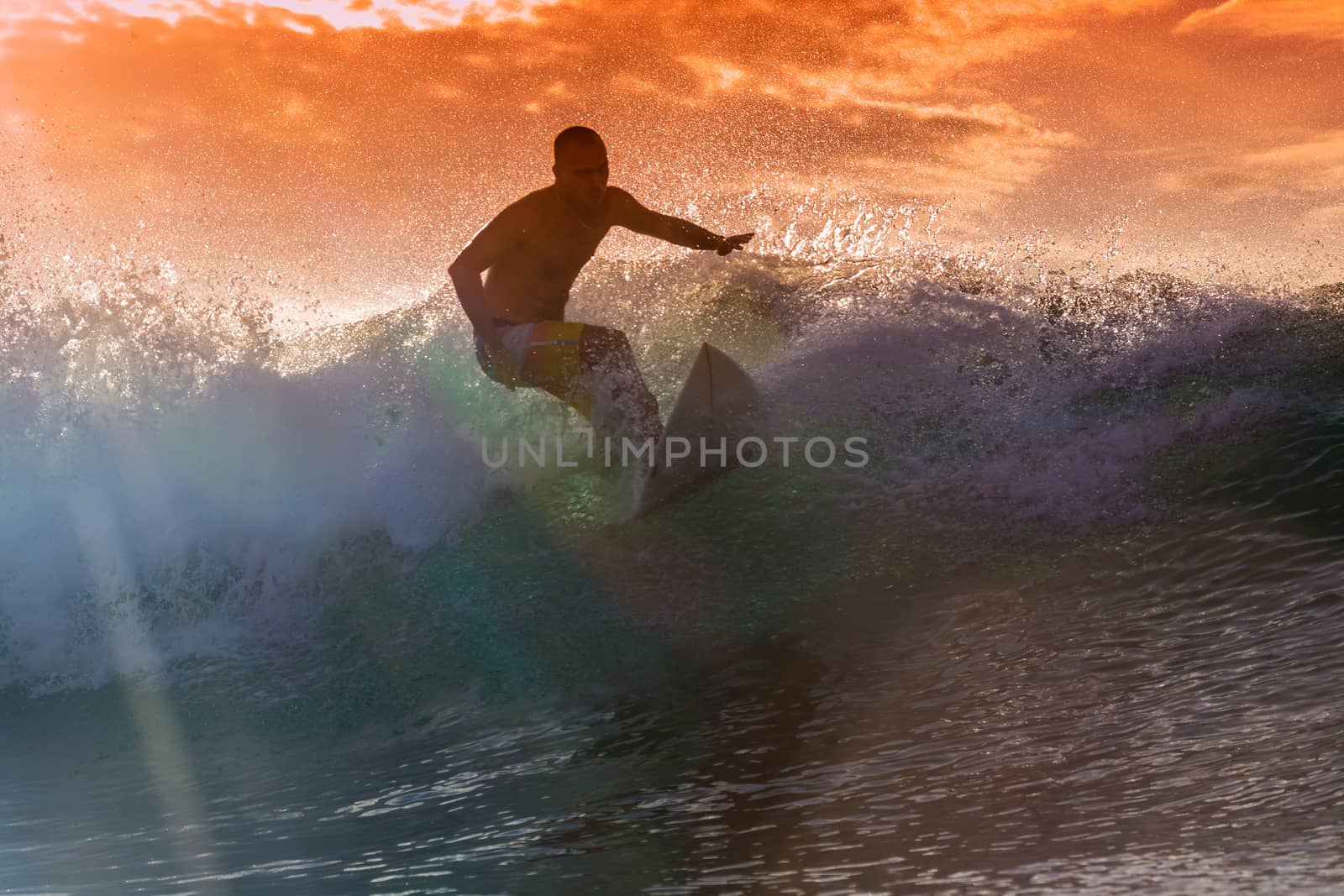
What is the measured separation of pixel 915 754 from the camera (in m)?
3.48

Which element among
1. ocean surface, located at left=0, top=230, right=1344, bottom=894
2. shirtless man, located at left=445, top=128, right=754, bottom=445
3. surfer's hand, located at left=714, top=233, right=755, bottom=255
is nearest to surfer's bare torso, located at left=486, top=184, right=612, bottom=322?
shirtless man, located at left=445, top=128, right=754, bottom=445

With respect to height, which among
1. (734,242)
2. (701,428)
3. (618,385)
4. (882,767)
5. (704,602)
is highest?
(734,242)

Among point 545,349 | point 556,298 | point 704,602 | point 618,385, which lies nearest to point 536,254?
point 556,298

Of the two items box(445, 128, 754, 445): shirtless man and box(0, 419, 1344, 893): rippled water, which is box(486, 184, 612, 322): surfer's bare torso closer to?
box(445, 128, 754, 445): shirtless man

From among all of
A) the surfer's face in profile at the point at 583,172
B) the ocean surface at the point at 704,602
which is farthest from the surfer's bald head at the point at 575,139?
the ocean surface at the point at 704,602

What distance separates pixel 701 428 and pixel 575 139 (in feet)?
5.18

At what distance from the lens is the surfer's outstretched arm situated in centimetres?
656

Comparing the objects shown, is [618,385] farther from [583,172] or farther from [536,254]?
[583,172]

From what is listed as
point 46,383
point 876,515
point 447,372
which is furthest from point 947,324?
point 46,383

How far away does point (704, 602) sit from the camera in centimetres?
572

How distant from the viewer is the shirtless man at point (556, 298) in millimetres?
6031

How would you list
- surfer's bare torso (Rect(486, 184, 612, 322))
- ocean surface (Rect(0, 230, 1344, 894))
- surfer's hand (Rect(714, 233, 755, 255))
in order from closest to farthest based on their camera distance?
ocean surface (Rect(0, 230, 1344, 894)), surfer's bare torso (Rect(486, 184, 612, 322)), surfer's hand (Rect(714, 233, 755, 255))

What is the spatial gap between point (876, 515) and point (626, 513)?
1.27m

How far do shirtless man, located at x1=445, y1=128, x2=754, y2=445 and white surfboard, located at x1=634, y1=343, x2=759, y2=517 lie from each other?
0.41 ft
